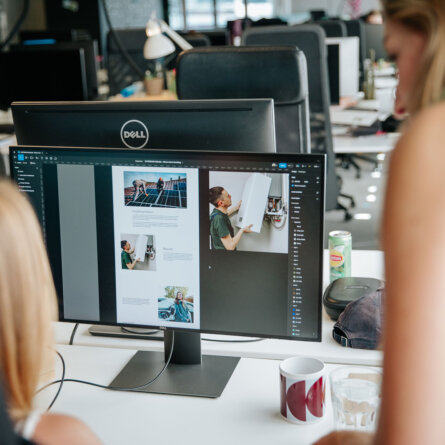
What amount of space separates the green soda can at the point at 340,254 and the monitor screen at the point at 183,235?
1.40 ft

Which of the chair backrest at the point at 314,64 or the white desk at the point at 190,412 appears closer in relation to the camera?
the white desk at the point at 190,412

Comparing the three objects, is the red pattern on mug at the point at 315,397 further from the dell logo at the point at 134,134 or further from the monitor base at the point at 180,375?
the dell logo at the point at 134,134

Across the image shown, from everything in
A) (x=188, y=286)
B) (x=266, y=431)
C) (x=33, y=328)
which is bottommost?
(x=266, y=431)

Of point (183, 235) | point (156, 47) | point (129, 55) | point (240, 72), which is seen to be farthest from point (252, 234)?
point (129, 55)

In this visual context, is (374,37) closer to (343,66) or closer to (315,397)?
(343,66)

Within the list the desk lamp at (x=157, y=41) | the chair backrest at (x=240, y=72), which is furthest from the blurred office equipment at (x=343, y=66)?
the chair backrest at (x=240, y=72)

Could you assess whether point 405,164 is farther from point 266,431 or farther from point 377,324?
point 377,324

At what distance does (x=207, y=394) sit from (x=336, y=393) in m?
0.26

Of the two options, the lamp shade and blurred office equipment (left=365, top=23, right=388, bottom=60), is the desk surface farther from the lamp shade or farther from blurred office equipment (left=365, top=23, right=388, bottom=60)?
blurred office equipment (left=365, top=23, right=388, bottom=60)

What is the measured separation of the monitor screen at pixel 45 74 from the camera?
402cm

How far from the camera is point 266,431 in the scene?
114 cm

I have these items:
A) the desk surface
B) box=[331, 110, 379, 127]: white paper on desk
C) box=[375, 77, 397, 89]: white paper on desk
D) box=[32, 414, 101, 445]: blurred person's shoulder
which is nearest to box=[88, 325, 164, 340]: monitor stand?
box=[32, 414, 101, 445]: blurred person's shoulder

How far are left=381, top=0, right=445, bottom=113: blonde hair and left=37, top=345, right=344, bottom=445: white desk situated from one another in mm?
642

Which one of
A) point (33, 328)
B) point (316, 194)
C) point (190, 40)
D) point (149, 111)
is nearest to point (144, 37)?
point (190, 40)
